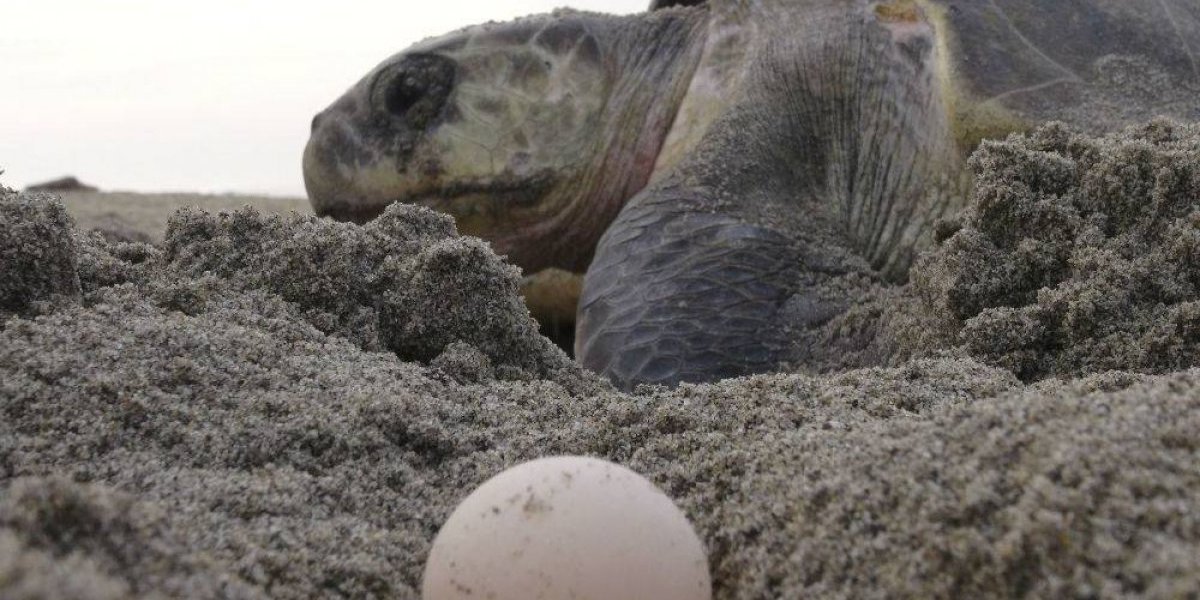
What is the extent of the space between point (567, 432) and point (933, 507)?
64cm

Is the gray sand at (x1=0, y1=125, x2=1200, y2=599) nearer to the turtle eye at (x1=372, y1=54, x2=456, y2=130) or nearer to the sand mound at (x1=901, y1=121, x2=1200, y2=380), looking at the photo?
the sand mound at (x1=901, y1=121, x2=1200, y2=380)

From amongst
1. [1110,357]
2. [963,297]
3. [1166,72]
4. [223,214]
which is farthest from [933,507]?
[1166,72]

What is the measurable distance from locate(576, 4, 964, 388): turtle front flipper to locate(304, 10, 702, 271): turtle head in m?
0.51

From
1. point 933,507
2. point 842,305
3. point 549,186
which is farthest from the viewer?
point 549,186

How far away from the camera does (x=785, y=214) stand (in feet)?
9.55

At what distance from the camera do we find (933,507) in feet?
3.04

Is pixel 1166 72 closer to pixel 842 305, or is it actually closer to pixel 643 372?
pixel 842 305

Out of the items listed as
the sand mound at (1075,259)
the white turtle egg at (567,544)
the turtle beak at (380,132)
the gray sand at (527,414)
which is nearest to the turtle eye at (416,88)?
the turtle beak at (380,132)

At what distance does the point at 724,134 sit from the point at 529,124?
790 millimetres

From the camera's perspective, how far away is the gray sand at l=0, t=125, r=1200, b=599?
0.83 m

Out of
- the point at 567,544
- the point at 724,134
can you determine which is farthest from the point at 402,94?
the point at 567,544

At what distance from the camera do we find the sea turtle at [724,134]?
2.64 meters

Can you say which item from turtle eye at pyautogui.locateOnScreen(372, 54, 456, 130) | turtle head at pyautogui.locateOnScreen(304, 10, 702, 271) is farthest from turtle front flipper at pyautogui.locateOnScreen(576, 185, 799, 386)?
turtle eye at pyautogui.locateOnScreen(372, 54, 456, 130)

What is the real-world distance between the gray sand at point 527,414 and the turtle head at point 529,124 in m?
1.47
